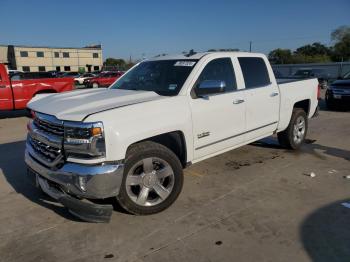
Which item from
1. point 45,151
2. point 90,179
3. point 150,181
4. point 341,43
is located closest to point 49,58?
point 341,43

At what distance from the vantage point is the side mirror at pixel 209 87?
439 cm

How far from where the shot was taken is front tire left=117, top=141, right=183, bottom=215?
3.81 m

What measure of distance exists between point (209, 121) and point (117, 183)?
1.56 metres

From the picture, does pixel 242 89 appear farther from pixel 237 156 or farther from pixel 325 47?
pixel 325 47

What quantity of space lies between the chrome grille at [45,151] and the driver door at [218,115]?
5.42ft

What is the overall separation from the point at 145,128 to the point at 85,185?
87 centimetres

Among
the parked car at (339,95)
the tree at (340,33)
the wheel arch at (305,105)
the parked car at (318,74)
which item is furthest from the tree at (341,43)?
the wheel arch at (305,105)

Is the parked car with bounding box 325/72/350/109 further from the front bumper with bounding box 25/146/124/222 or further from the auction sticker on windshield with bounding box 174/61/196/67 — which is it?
the front bumper with bounding box 25/146/124/222

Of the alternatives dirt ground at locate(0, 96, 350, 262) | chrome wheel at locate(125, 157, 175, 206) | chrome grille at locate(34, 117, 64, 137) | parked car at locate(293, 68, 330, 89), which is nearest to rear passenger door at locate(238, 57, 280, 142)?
dirt ground at locate(0, 96, 350, 262)

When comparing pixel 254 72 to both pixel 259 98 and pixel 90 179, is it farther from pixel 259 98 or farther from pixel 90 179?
pixel 90 179

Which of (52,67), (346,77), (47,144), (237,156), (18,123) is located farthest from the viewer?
(52,67)

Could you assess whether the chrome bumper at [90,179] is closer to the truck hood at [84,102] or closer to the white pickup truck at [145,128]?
the white pickup truck at [145,128]

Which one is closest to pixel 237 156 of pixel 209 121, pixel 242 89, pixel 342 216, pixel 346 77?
pixel 242 89

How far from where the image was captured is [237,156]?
638 centimetres
